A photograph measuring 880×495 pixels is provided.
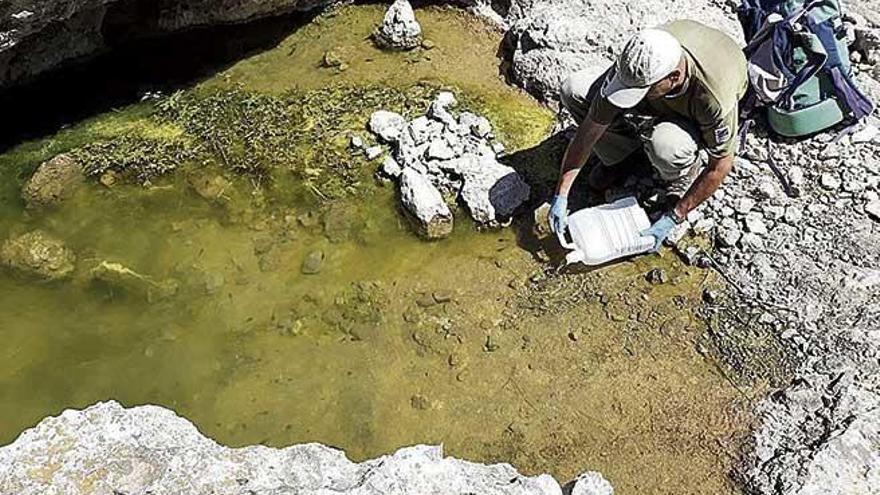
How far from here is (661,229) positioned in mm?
4031

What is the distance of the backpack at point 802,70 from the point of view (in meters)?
4.03

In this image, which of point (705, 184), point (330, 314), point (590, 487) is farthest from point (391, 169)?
point (590, 487)

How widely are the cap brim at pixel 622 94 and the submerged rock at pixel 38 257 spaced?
2482 millimetres

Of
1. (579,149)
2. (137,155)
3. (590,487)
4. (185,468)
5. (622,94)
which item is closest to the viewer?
(185,468)

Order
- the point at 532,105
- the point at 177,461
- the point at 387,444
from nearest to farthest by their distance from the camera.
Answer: the point at 177,461 → the point at 387,444 → the point at 532,105

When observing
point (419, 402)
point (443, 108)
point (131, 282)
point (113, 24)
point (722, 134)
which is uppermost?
point (722, 134)

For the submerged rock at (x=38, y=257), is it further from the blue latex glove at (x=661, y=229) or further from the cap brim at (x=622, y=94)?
the blue latex glove at (x=661, y=229)

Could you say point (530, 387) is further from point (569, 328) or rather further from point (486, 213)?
point (486, 213)

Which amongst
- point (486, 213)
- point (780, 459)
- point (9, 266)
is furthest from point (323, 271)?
point (780, 459)

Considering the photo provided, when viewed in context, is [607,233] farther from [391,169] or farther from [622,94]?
[391,169]

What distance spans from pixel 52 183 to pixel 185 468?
2.36 m

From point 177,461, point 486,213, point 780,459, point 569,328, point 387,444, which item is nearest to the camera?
point 177,461

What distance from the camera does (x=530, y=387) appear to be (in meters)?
3.83

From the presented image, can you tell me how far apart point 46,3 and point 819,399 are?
11.4 feet
